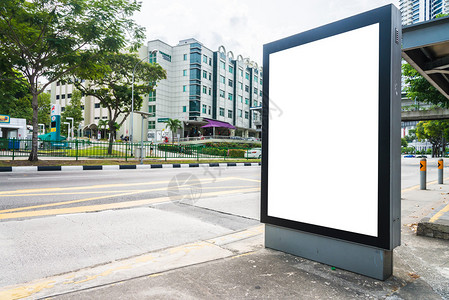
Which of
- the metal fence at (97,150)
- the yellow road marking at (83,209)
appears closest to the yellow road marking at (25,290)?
the yellow road marking at (83,209)

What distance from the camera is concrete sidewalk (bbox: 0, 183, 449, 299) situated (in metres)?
2.19

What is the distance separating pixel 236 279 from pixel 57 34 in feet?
53.7

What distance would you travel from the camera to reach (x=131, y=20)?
52.7 ft

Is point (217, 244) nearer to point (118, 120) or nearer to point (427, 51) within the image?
point (427, 51)

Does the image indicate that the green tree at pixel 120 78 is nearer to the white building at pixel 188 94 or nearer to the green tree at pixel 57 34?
the green tree at pixel 57 34

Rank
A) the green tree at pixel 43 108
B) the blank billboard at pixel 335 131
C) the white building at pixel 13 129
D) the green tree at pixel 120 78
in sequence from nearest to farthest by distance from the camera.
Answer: the blank billboard at pixel 335 131 → the green tree at pixel 120 78 → the white building at pixel 13 129 → the green tree at pixel 43 108

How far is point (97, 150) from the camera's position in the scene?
19750 mm

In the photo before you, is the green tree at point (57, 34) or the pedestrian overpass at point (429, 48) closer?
the pedestrian overpass at point (429, 48)

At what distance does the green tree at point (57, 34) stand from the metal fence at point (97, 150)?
2.44 m

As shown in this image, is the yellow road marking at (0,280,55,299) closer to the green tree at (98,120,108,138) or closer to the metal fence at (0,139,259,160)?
the metal fence at (0,139,259,160)

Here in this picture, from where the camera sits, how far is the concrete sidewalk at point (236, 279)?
219 cm

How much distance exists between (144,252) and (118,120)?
200ft

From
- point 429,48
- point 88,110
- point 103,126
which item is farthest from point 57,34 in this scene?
point 88,110

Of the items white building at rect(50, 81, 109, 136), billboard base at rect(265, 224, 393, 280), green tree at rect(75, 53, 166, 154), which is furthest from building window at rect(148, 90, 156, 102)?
billboard base at rect(265, 224, 393, 280)
